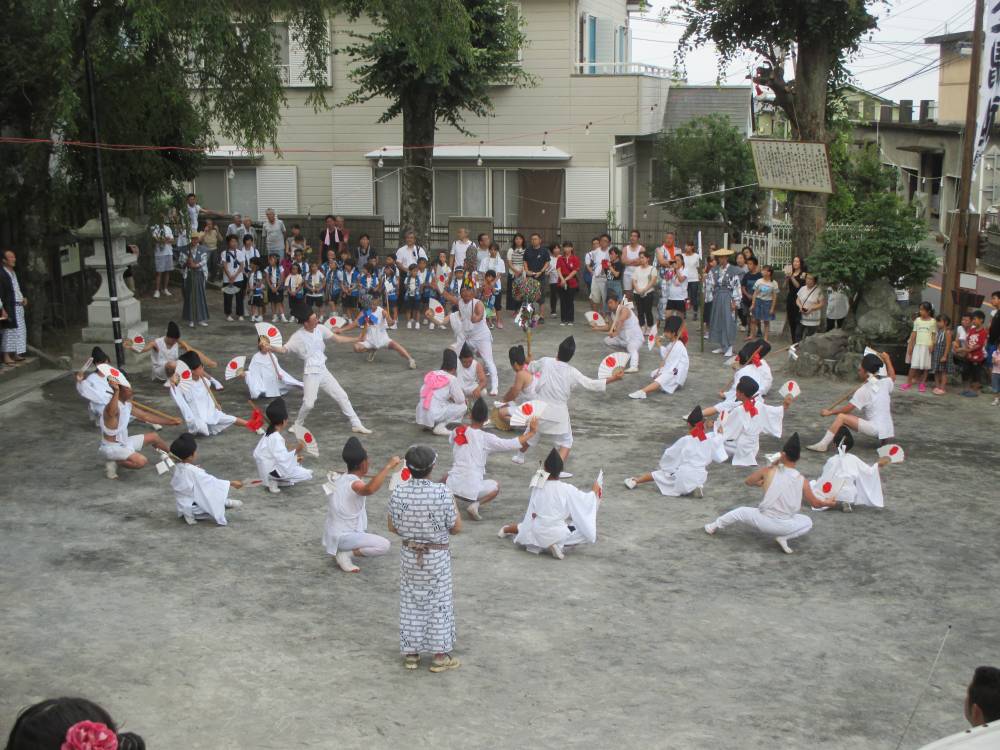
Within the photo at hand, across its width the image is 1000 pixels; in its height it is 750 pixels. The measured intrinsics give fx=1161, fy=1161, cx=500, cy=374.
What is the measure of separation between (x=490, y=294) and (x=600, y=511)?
809cm

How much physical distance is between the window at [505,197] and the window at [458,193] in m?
0.29

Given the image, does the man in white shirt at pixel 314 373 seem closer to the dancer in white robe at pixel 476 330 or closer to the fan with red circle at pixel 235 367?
the fan with red circle at pixel 235 367

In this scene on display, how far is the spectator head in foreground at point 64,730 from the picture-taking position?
11.2ft

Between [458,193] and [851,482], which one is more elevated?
[458,193]

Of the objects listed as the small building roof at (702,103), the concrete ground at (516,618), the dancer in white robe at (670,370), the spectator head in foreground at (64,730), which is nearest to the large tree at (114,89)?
the concrete ground at (516,618)

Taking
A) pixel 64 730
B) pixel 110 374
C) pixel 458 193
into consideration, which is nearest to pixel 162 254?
pixel 458 193

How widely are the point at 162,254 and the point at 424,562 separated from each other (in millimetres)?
16000

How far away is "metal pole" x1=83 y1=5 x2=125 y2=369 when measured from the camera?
1488 cm

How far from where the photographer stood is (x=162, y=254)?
2212 cm

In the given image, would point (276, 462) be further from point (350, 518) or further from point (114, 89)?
point (114, 89)

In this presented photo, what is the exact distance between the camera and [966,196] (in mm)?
16703

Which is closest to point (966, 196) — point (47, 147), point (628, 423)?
point (628, 423)

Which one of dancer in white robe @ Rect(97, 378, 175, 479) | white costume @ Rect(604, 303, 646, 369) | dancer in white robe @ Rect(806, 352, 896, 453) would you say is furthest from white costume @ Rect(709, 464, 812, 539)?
white costume @ Rect(604, 303, 646, 369)

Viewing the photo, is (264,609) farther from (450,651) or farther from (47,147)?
(47,147)
